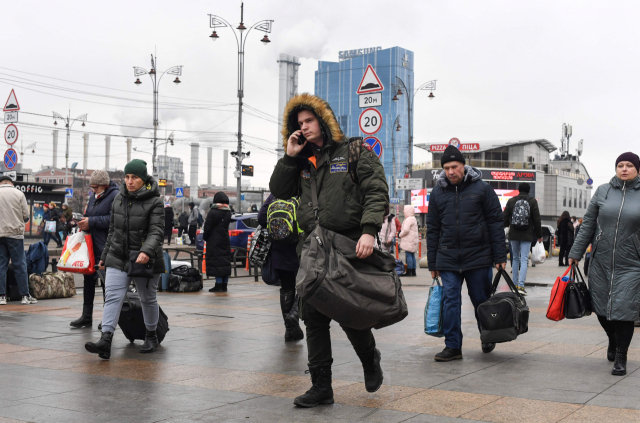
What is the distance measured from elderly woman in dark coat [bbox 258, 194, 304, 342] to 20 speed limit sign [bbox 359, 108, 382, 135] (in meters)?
6.42

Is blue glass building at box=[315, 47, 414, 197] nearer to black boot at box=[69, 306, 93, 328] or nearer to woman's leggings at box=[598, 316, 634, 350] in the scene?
black boot at box=[69, 306, 93, 328]

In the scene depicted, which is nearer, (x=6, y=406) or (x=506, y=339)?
(x=6, y=406)

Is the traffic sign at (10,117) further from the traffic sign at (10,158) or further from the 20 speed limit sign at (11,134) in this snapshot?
the traffic sign at (10,158)

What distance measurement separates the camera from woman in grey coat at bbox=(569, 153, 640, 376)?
242 inches

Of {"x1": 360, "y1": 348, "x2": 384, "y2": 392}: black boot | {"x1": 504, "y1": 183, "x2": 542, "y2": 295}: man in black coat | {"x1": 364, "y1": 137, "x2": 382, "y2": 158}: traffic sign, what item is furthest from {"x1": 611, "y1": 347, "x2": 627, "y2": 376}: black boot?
{"x1": 364, "y1": 137, "x2": 382, "y2": 158}: traffic sign

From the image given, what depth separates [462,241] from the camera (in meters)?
6.71

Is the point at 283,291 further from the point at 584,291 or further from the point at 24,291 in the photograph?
the point at 24,291

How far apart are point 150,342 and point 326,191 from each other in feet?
10.6

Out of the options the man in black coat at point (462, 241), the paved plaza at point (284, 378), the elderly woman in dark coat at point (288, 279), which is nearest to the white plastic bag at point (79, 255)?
the paved plaza at point (284, 378)

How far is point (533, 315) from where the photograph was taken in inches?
397

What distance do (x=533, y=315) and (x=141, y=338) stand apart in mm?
5353

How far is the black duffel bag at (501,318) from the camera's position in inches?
254

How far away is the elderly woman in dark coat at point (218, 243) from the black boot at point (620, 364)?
854cm

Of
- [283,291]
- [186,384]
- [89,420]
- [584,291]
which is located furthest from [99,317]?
[584,291]
